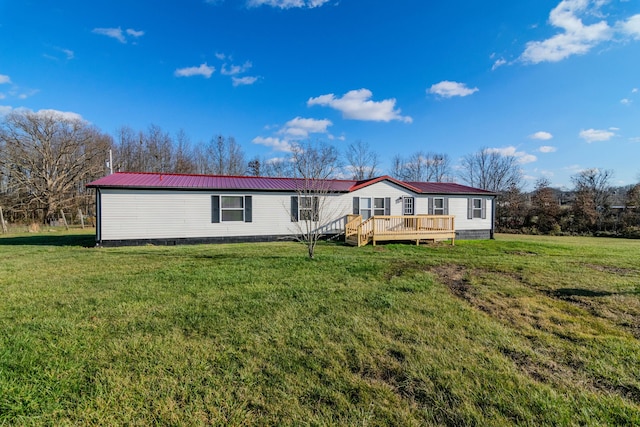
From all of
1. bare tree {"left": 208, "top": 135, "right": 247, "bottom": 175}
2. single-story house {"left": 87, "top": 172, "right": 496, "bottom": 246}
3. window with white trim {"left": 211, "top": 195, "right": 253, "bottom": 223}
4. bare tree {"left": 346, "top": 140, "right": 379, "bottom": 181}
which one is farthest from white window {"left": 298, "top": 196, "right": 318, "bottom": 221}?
bare tree {"left": 208, "top": 135, "right": 247, "bottom": 175}

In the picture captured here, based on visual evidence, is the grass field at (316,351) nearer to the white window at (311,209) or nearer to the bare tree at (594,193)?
the white window at (311,209)

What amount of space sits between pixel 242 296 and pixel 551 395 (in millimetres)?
3964

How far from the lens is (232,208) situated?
41.9 feet

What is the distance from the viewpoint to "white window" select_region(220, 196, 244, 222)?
12641mm

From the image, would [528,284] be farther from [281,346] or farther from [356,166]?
[356,166]

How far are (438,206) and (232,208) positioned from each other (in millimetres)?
11197

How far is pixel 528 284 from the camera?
223 inches

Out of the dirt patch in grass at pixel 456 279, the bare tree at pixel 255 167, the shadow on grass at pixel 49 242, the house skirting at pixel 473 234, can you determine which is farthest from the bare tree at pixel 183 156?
the dirt patch in grass at pixel 456 279

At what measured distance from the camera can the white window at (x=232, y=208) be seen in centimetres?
1264

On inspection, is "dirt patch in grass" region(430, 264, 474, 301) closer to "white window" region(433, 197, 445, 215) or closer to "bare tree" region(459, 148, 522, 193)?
"white window" region(433, 197, 445, 215)

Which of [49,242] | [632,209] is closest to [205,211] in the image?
[49,242]

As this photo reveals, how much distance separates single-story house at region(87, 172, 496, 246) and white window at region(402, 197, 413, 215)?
54mm

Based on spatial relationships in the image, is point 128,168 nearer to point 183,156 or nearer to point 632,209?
point 183,156

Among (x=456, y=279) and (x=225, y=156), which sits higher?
(x=225, y=156)
